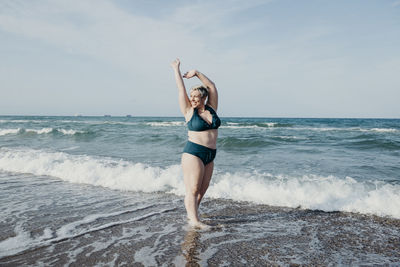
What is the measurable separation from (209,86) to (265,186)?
2.82 m

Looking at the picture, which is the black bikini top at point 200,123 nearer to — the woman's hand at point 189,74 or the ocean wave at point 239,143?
the woman's hand at point 189,74

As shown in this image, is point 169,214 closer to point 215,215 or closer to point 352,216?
point 215,215

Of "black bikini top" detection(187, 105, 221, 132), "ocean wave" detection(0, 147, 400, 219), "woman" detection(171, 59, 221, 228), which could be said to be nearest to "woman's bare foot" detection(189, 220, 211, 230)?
"woman" detection(171, 59, 221, 228)

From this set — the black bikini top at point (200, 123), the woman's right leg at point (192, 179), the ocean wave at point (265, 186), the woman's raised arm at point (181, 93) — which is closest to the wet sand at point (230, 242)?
the woman's right leg at point (192, 179)

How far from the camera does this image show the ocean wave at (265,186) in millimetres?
5160

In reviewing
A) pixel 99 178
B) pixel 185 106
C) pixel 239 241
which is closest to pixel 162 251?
pixel 239 241

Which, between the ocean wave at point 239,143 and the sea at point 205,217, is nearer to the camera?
the sea at point 205,217

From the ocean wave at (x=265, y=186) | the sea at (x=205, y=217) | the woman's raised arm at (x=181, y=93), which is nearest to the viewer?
the sea at (x=205, y=217)

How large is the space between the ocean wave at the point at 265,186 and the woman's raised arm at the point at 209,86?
7.72 ft

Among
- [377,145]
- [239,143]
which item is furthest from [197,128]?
[377,145]

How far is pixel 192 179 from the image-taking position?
4047 mm

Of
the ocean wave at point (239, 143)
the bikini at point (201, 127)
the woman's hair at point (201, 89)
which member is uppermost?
the woman's hair at point (201, 89)

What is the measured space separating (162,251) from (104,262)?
620 mm

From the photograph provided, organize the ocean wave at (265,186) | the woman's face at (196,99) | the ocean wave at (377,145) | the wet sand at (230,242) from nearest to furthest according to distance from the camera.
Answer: the wet sand at (230,242), the woman's face at (196,99), the ocean wave at (265,186), the ocean wave at (377,145)
